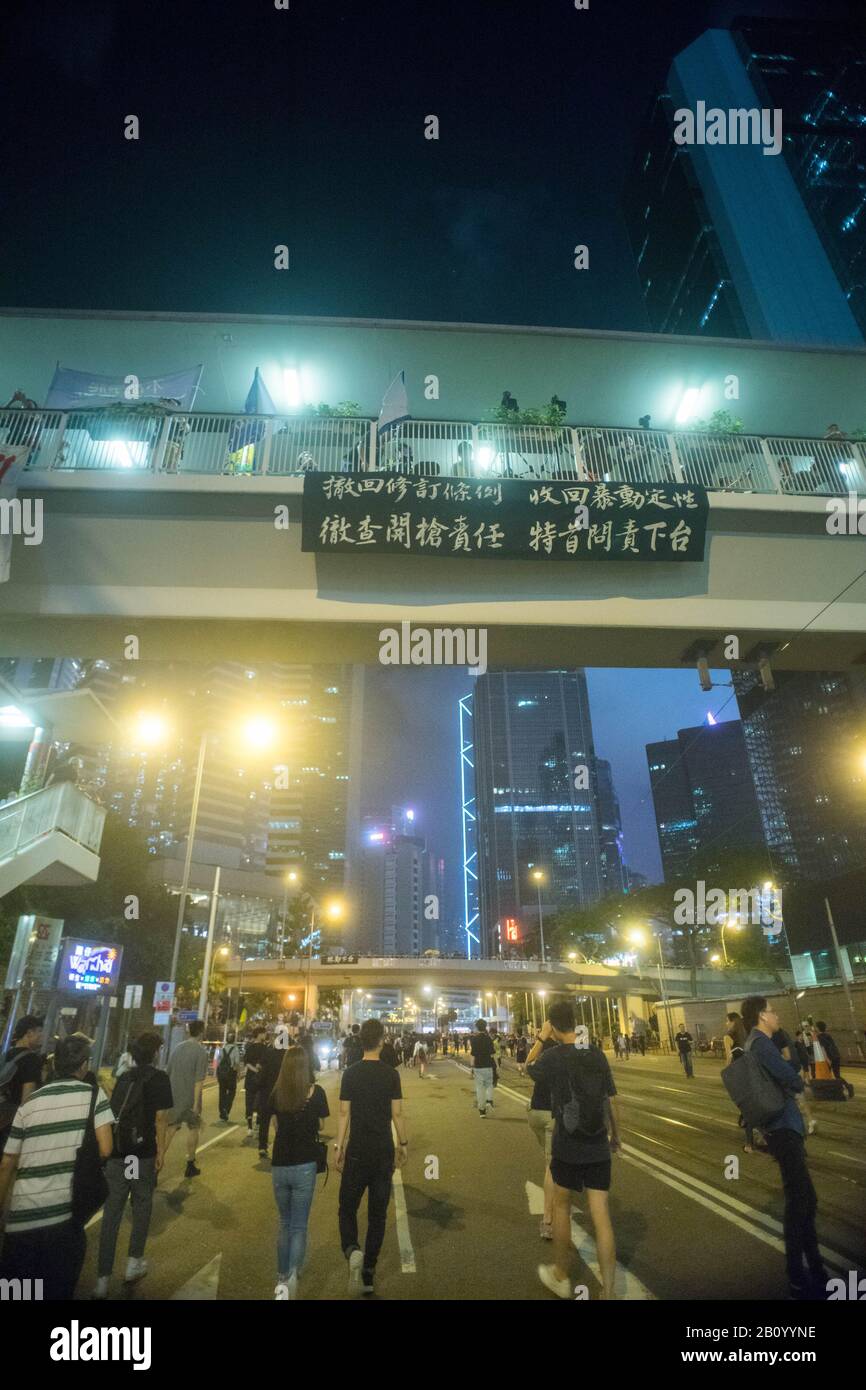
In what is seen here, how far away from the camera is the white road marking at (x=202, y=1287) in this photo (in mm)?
4539

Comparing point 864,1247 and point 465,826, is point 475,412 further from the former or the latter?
point 465,826

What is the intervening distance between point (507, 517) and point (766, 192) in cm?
3715

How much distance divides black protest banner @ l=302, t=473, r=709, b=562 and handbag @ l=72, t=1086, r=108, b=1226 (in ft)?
22.5

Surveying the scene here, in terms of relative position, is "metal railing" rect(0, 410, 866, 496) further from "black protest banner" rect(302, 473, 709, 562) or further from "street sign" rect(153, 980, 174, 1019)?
"street sign" rect(153, 980, 174, 1019)

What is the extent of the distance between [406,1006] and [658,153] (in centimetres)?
14311

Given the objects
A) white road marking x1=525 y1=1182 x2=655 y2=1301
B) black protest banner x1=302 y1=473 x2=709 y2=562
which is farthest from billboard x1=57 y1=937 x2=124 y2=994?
white road marking x1=525 y1=1182 x2=655 y2=1301

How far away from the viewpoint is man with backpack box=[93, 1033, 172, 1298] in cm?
502

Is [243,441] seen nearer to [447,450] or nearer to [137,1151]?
[447,450]

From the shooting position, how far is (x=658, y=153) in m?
53.2

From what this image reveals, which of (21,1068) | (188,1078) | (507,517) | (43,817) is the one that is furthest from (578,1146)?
(43,817)

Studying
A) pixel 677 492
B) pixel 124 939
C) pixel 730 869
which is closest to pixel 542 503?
pixel 677 492

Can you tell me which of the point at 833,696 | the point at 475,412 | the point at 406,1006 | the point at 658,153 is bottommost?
the point at 406,1006

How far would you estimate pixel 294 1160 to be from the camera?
4.71 meters

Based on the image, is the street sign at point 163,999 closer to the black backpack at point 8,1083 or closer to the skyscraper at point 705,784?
the black backpack at point 8,1083
